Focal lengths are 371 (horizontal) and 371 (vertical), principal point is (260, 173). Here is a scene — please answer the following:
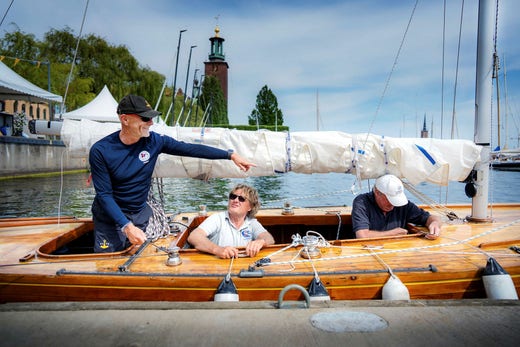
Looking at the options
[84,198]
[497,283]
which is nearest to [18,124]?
[84,198]

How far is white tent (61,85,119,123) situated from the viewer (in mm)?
19641

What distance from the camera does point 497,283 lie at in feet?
9.43

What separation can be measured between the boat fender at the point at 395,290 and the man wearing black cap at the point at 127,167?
1807 millimetres

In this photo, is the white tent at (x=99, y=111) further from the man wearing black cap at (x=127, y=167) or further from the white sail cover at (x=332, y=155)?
the man wearing black cap at (x=127, y=167)

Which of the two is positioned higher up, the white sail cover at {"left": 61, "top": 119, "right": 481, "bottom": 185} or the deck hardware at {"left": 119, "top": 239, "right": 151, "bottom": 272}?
the white sail cover at {"left": 61, "top": 119, "right": 481, "bottom": 185}

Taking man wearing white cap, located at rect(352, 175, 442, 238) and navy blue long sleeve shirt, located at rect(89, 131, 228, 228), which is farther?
man wearing white cap, located at rect(352, 175, 442, 238)

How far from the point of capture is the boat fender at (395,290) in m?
2.85

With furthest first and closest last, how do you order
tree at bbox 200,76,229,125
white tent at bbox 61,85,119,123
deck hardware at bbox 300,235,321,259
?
tree at bbox 200,76,229,125
white tent at bbox 61,85,119,123
deck hardware at bbox 300,235,321,259

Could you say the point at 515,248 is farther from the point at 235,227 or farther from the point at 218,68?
the point at 218,68

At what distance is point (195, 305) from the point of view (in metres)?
2.48

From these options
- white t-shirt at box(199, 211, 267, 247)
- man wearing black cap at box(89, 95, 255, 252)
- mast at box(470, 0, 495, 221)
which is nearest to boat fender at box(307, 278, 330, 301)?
white t-shirt at box(199, 211, 267, 247)

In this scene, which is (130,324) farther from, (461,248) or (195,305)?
(461,248)

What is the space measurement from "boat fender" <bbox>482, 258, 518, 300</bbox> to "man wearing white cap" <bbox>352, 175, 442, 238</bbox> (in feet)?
2.61

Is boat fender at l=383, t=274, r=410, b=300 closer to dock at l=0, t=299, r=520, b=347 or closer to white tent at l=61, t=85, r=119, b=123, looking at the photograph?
dock at l=0, t=299, r=520, b=347
